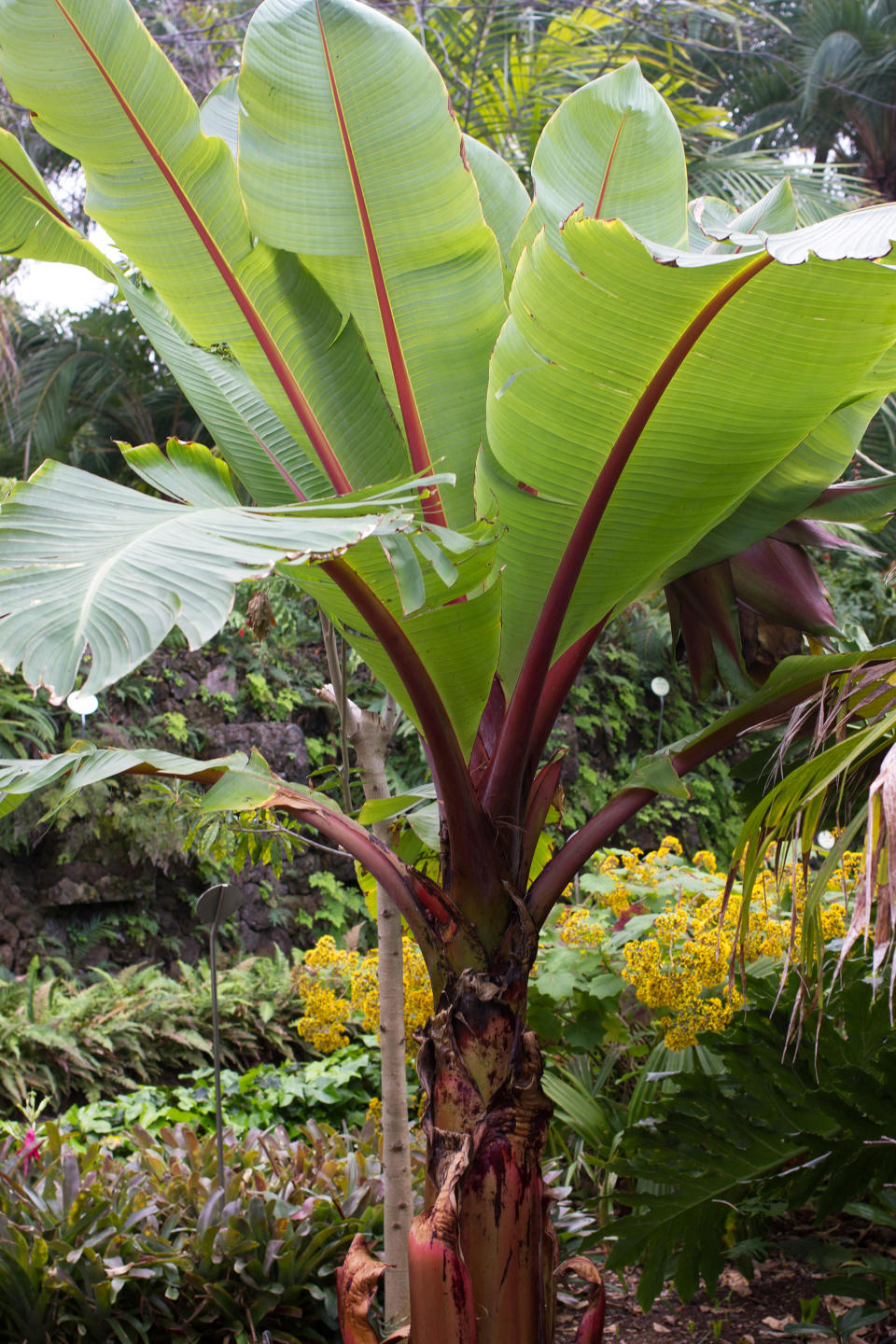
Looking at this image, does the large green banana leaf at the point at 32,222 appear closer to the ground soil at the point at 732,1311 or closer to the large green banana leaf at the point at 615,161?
the large green banana leaf at the point at 615,161

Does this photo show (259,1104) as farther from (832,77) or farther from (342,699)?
(832,77)

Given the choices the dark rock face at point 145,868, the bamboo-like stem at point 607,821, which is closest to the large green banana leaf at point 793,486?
the bamboo-like stem at point 607,821

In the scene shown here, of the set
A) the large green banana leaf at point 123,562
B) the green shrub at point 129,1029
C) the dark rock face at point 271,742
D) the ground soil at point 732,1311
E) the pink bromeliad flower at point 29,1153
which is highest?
the large green banana leaf at point 123,562

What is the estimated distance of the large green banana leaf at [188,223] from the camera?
1375 millimetres

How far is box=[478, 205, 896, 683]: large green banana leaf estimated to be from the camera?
114 centimetres

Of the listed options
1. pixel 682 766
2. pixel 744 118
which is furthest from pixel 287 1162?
pixel 744 118

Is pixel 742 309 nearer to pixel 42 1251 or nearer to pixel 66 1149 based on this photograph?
pixel 42 1251

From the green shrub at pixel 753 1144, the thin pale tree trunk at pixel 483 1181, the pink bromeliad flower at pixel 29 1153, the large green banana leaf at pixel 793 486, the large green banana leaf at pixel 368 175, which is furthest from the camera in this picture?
the pink bromeliad flower at pixel 29 1153

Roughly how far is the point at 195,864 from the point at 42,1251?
4.00 meters

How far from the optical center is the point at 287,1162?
290 cm

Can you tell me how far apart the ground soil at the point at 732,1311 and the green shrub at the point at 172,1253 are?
632mm

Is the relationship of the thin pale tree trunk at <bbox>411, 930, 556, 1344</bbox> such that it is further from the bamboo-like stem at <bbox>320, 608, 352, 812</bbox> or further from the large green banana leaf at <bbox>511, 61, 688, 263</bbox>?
the large green banana leaf at <bbox>511, 61, 688, 263</bbox>

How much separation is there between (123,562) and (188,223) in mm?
859

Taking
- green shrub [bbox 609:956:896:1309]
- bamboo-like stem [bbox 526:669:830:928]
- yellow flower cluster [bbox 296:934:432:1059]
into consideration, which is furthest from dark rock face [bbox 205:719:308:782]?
bamboo-like stem [bbox 526:669:830:928]
